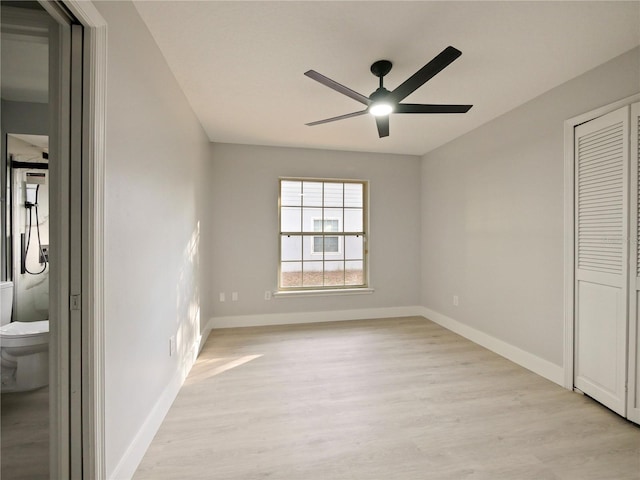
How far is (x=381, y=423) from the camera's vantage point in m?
1.93

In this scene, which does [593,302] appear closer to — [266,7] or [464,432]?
[464,432]

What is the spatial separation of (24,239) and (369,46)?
2173 millimetres

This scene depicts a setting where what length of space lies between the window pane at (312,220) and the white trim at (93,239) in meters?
3.08

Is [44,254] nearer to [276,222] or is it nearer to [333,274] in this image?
[276,222]

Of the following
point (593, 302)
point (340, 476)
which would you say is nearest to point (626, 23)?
point (593, 302)

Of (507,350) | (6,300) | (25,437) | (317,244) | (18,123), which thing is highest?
(18,123)

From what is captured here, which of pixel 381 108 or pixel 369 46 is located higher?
pixel 369 46

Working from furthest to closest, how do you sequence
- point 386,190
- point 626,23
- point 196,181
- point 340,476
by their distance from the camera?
point 386,190, point 196,181, point 626,23, point 340,476

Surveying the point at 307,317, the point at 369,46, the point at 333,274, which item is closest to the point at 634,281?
the point at 369,46

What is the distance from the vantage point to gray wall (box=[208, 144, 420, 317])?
391 cm

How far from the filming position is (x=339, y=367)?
2.73m

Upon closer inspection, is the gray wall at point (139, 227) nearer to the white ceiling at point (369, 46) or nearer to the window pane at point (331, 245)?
the white ceiling at point (369, 46)

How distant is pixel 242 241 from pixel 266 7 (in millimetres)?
2837

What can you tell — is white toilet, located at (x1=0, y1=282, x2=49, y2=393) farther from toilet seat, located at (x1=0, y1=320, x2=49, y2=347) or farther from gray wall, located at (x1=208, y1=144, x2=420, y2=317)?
gray wall, located at (x1=208, y1=144, x2=420, y2=317)
